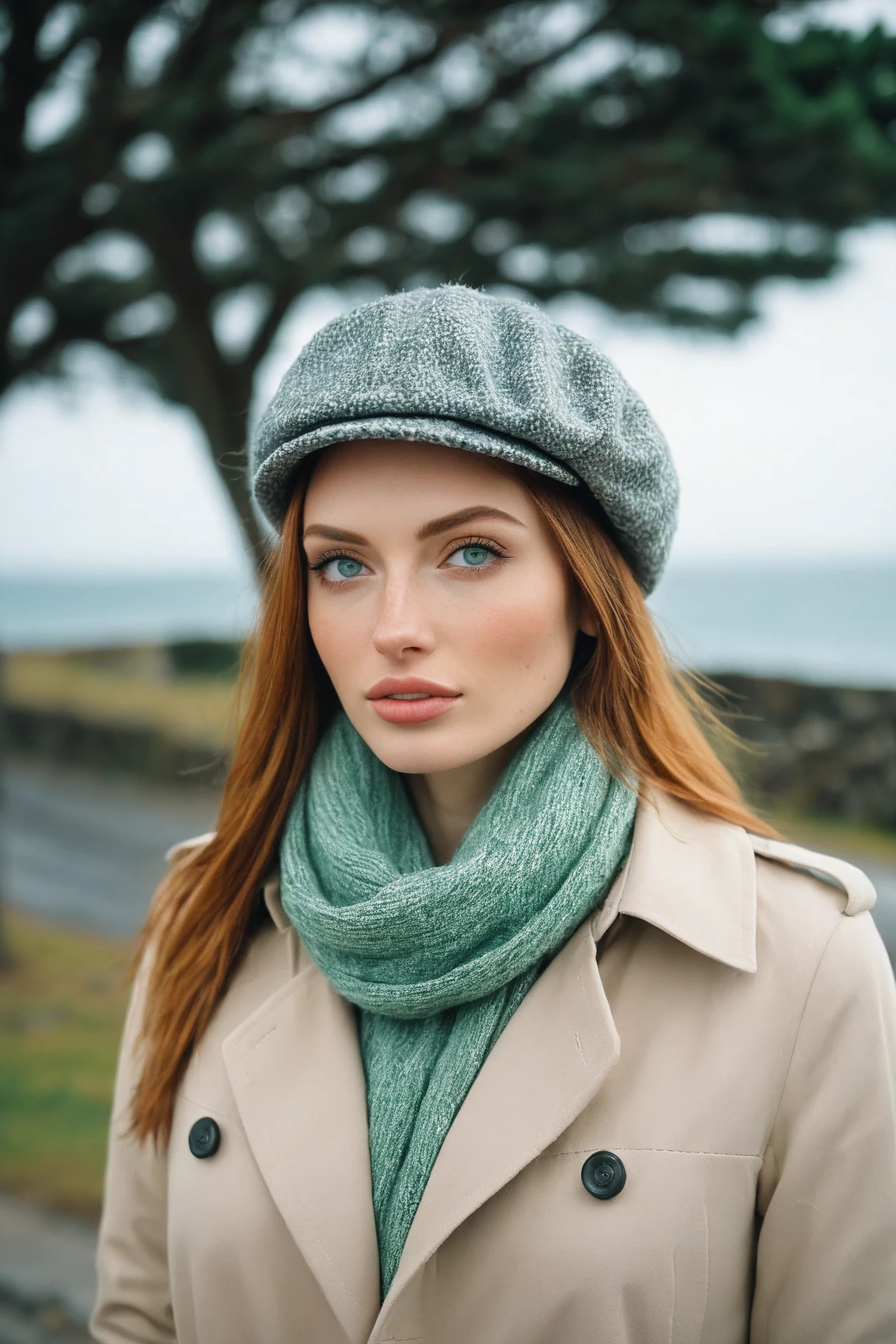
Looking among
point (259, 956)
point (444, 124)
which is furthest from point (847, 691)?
point (259, 956)

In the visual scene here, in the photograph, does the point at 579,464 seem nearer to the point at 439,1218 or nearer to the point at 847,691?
the point at 439,1218

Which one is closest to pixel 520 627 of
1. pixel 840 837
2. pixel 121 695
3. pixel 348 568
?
pixel 348 568

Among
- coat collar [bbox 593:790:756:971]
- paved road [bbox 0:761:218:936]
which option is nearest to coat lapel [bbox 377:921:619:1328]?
coat collar [bbox 593:790:756:971]

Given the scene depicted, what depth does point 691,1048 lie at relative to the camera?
150 centimetres

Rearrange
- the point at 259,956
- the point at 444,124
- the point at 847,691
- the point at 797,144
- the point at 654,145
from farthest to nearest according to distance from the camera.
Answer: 1. the point at 847,691
2. the point at 444,124
3. the point at 654,145
4. the point at 797,144
5. the point at 259,956

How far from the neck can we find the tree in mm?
1715

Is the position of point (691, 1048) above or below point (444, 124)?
below

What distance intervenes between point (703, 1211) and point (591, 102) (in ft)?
9.25

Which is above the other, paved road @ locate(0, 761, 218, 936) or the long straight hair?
the long straight hair

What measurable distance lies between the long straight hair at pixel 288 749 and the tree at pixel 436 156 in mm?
1502

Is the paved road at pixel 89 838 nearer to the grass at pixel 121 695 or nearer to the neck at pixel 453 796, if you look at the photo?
the grass at pixel 121 695

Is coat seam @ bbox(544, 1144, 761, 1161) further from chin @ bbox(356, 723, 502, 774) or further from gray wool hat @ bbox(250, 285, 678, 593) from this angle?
gray wool hat @ bbox(250, 285, 678, 593)

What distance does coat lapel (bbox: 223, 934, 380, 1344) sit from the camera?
4.95 feet

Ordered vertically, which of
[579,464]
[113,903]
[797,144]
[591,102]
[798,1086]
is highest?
[591,102]
